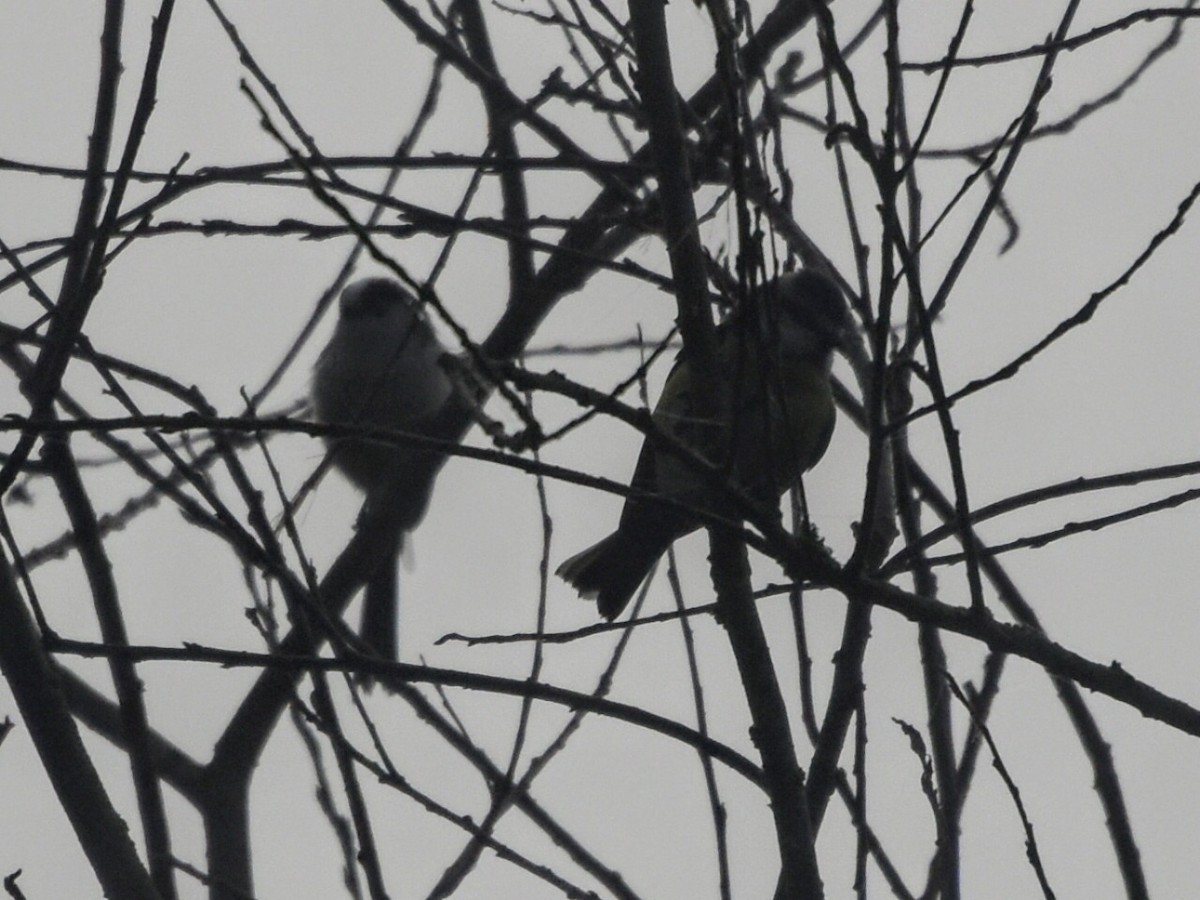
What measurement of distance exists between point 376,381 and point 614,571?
221 centimetres

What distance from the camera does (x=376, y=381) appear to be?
5.96 metres

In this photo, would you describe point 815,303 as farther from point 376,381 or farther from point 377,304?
point 377,304

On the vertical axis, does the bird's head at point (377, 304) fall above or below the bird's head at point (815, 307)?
above

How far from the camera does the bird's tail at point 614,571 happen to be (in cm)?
396

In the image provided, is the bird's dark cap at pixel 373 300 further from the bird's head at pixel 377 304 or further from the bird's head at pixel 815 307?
the bird's head at pixel 815 307

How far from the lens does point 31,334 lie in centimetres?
245

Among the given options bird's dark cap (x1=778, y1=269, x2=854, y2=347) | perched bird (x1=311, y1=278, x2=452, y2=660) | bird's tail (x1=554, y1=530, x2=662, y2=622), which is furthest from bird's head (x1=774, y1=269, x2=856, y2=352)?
perched bird (x1=311, y1=278, x2=452, y2=660)

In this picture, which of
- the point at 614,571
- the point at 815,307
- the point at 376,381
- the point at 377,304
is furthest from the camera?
the point at 377,304

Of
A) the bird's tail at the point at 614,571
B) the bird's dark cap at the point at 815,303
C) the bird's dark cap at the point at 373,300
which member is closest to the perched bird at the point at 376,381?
the bird's dark cap at the point at 373,300

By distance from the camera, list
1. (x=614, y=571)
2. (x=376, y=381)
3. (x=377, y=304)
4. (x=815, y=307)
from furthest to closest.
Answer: (x=377, y=304)
(x=376, y=381)
(x=815, y=307)
(x=614, y=571)

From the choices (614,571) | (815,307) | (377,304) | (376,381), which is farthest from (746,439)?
(377,304)

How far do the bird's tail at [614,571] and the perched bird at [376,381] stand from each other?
1.87 metres

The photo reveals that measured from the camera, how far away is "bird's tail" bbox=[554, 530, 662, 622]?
396 cm

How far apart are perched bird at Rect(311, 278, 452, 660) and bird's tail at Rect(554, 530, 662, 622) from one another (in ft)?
6.13
